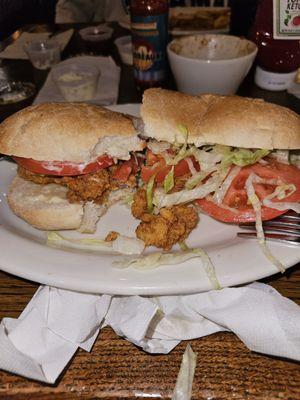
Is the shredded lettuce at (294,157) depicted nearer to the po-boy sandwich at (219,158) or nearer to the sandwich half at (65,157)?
the po-boy sandwich at (219,158)

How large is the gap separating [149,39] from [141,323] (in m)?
2.26

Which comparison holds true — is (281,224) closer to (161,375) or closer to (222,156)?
(222,156)

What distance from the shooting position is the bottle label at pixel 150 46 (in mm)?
2900

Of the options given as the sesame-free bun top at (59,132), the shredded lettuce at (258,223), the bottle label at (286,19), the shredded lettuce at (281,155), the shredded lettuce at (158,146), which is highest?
the bottle label at (286,19)

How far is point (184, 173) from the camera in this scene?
1.96m

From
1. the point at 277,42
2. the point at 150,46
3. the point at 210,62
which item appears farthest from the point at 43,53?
the point at 277,42

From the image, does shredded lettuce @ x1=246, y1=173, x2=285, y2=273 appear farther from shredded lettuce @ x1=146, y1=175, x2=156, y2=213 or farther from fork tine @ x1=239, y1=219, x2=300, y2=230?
shredded lettuce @ x1=146, y1=175, x2=156, y2=213

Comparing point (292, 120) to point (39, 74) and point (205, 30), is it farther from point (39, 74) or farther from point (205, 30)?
point (205, 30)

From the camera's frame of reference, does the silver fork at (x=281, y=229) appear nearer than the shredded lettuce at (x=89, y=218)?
Yes

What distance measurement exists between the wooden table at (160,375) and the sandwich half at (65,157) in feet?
2.06

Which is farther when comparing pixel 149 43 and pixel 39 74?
pixel 39 74

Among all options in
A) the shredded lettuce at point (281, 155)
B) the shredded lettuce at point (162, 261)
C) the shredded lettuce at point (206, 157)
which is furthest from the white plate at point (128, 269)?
the shredded lettuce at point (281, 155)

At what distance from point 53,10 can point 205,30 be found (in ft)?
15.2

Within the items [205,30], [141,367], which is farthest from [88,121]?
[205,30]
